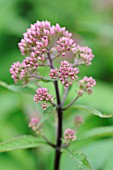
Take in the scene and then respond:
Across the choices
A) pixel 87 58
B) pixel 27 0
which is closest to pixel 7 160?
pixel 87 58

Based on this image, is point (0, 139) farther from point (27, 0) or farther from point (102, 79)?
point (27, 0)

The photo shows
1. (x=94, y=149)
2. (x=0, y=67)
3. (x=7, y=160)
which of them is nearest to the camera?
(x=94, y=149)

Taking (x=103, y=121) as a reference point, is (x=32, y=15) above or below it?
above

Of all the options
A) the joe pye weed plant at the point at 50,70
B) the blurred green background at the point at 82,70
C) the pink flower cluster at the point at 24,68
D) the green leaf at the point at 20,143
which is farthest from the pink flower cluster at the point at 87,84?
the blurred green background at the point at 82,70

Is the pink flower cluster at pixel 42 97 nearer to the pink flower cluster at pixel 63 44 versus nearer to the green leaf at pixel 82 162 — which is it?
the pink flower cluster at pixel 63 44

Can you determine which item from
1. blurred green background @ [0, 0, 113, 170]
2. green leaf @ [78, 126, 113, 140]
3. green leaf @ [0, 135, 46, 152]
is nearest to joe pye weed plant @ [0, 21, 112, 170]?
green leaf @ [0, 135, 46, 152]
